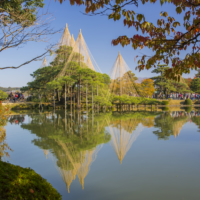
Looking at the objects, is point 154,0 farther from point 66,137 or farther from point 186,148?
point 66,137

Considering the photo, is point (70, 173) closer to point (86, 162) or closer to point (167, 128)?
point (86, 162)

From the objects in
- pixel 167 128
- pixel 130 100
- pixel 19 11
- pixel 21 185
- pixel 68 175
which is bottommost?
pixel 68 175

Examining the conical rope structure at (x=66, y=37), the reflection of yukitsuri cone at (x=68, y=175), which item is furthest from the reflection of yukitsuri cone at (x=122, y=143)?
the conical rope structure at (x=66, y=37)

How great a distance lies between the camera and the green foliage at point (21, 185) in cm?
193

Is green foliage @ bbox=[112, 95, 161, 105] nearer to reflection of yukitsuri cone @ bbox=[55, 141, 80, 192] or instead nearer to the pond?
the pond

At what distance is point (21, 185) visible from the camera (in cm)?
205

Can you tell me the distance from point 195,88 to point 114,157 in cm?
3654

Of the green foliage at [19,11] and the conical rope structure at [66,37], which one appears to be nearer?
the green foliage at [19,11]

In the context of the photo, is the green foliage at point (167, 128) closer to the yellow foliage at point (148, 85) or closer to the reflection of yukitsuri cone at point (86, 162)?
the reflection of yukitsuri cone at point (86, 162)

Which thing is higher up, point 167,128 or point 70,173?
point 167,128

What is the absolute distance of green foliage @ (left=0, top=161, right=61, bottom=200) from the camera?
193 centimetres

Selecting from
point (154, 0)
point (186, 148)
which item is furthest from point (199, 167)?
point (154, 0)

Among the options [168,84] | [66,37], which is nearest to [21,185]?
[66,37]

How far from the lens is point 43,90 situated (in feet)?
86.9
